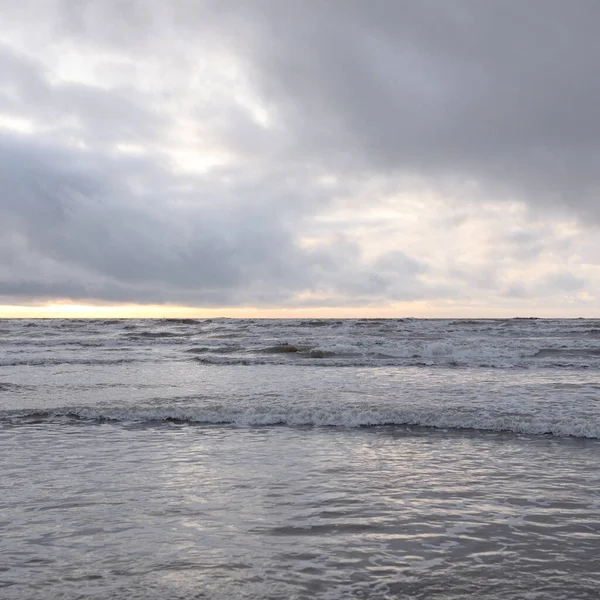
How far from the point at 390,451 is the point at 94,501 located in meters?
5.17

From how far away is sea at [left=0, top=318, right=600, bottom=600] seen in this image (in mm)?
5102

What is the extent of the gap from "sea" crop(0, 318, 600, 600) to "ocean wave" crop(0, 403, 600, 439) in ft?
0.19

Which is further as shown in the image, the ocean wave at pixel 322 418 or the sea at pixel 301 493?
the ocean wave at pixel 322 418

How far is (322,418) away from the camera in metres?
13.0

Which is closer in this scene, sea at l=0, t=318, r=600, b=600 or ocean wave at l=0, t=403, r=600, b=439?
sea at l=0, t=318, r=600, b=600

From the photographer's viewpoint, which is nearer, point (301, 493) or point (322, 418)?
point (301, 493)

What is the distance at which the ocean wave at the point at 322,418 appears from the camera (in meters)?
12.1

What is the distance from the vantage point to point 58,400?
632 inches

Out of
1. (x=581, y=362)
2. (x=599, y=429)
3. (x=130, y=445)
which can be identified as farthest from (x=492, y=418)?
(x=581, y=362)

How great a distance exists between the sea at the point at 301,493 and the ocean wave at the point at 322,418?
0.19 ft

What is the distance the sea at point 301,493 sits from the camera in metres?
5.10

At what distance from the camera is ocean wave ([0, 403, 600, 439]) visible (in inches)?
475

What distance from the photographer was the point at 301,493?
7504mm

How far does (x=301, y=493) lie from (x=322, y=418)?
18.2ft
